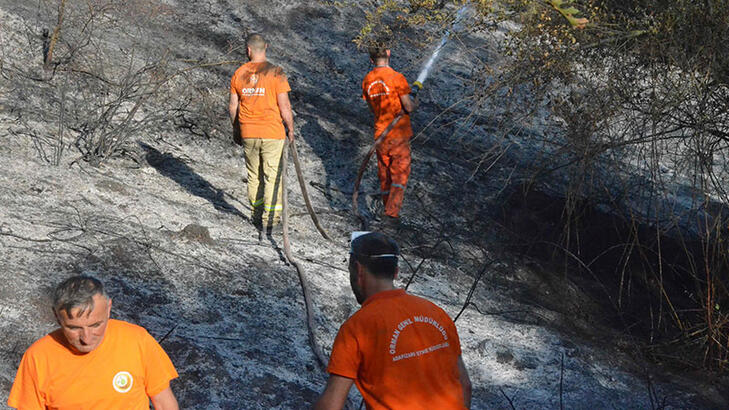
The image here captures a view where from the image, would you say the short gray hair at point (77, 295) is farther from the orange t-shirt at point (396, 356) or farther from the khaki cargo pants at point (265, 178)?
the khaki cargo pants at point (265, 178)

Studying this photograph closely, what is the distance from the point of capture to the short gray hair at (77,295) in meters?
2.71

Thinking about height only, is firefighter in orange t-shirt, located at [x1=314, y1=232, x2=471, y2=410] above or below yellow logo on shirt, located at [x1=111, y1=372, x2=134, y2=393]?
above

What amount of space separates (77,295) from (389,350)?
1.21 metres

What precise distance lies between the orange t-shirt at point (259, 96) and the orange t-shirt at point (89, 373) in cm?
465

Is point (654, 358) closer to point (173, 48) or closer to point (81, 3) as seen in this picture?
point (173, 48)

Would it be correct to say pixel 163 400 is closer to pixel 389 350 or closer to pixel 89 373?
pixel 89 373

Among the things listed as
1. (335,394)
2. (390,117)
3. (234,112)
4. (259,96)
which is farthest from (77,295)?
(390,117)

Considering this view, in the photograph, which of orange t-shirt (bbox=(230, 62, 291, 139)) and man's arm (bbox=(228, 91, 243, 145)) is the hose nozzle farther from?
man's arm (bbox=(228, 91, 243, 145))

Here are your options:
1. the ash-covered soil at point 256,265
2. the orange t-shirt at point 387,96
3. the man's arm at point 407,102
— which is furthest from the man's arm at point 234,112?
the man's arm at point 407,102

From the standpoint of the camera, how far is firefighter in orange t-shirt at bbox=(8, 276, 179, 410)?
9.02 ft

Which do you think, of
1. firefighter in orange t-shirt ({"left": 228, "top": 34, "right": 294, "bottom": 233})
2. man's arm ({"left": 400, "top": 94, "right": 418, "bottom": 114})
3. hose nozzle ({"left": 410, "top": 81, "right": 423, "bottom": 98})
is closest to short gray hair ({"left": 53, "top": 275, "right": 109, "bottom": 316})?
firefighter in orange t-shirt ({"left": 228, "top": 34, "right": 294, "bottom": 233})

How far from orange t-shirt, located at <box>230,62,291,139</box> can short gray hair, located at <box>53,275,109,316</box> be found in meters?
4.68

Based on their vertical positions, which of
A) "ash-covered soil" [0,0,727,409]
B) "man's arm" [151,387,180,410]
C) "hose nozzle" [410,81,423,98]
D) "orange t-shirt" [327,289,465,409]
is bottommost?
"ash-covered soil" [0,0,727,409]

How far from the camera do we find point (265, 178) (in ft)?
24.8
